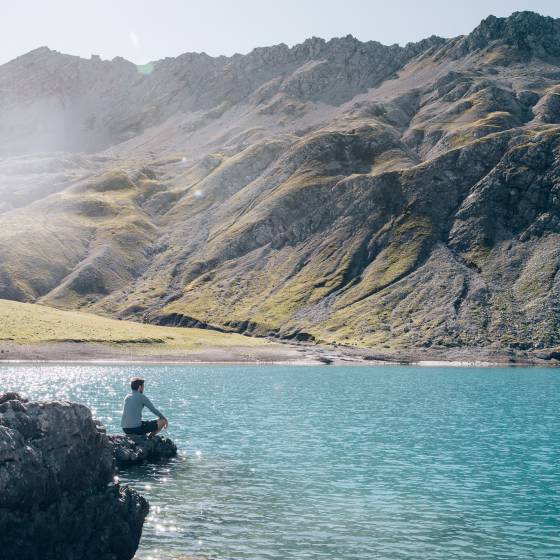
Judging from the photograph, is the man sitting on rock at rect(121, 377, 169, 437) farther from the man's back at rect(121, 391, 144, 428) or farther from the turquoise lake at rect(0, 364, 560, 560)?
the turquoise lake at rect(0, 364, 560, 560)

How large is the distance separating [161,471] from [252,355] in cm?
14193

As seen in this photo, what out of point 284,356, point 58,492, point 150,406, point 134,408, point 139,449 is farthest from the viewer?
point 284,356

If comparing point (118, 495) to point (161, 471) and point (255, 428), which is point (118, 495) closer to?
point (161, 471)

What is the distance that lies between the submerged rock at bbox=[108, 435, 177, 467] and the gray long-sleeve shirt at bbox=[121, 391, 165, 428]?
86cm

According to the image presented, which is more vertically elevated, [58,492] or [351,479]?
[58,492]

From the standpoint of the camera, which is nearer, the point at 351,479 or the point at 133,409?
the point at 351,479

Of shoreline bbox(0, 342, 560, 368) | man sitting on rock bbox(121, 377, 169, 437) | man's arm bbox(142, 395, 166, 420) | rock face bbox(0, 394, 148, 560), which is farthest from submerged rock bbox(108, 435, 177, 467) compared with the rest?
shoreline bbox(0, 342, 560, 368)

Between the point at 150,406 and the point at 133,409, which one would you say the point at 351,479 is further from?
the point at 133,409

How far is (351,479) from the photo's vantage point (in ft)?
125

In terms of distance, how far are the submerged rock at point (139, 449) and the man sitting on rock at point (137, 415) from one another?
48 centimetres

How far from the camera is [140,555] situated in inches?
1004

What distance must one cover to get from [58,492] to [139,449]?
17.5 metres

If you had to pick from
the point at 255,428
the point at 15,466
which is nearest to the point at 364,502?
the point at 15,466

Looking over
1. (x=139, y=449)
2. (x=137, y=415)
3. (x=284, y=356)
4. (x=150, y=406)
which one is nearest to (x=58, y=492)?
(x=150, y=406)
